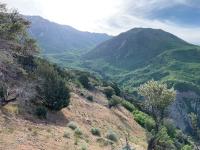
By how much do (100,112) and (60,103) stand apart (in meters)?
13.0

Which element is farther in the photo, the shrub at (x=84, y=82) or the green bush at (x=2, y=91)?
the shrub at (x=84, y=82)

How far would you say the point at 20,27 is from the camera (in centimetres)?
3028

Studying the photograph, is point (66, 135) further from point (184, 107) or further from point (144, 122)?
point (184, 107)

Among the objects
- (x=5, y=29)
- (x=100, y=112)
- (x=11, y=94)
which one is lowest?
(x=100, y=112)

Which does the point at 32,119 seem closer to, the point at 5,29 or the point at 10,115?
the point at 10,115

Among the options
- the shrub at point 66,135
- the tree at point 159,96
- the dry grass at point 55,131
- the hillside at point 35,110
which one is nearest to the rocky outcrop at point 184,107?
the dry grass at point 55,131

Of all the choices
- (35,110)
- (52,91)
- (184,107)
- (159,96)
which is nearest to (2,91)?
(35,110)

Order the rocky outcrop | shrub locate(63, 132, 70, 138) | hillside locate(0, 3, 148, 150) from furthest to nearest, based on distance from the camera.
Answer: the rocky outcrop → shrub locate(63, 132, 70, 138) → hillside locate(0, 3, 148, 150)

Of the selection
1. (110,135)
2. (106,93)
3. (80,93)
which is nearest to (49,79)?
(110,135)

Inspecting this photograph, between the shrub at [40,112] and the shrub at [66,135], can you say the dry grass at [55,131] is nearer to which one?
the shrub at [66,135]

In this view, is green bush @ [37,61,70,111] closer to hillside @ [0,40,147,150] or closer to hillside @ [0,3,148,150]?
hillside @ [0,3,148,150]

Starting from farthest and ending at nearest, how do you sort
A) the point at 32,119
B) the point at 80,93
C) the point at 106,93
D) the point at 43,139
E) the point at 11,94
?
the point at 106,93, the point at 80,93, the point at 11,94, the point at 32,119, the point at 43,139

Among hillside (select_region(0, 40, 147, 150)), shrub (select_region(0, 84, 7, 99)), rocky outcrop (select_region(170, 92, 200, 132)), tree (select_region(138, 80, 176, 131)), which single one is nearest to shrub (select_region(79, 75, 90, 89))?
hillside (select_region(0, 40, 147, 150))

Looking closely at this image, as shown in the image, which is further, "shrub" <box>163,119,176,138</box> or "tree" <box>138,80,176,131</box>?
"shrub" <box>163,119,176,138</box>
